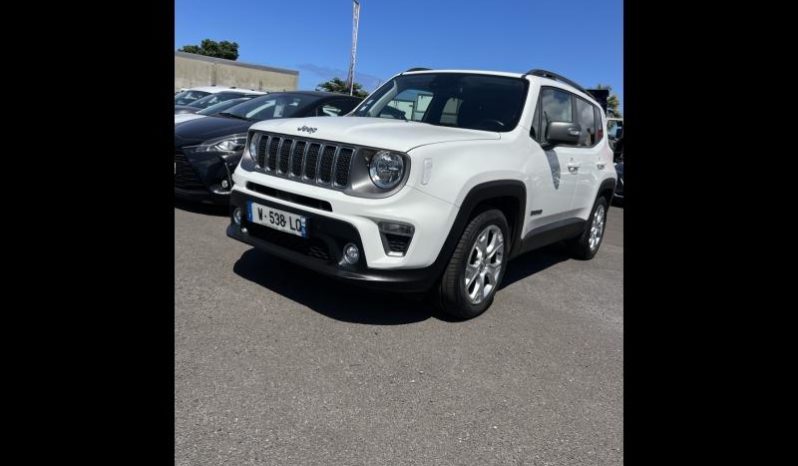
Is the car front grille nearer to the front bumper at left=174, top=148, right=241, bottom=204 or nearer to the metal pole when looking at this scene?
the front bumper at left=174, top=148, right=241, bottom=204

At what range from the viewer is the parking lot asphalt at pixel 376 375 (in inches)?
87.4

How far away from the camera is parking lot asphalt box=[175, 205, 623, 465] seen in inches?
87.4

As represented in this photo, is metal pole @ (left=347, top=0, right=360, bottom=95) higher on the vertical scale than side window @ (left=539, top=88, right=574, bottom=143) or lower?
higher

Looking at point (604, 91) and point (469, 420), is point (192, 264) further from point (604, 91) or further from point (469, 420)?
point (604, 91)

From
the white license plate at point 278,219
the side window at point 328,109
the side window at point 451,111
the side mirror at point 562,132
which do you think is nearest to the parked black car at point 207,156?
the side window at point 328,109

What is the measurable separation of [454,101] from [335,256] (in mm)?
1815

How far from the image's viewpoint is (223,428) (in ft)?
7.26

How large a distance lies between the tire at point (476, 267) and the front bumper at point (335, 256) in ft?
0.64

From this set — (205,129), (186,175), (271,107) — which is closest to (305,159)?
(186,175)

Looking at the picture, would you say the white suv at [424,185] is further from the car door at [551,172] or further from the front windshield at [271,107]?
the front windshield at [271,107]

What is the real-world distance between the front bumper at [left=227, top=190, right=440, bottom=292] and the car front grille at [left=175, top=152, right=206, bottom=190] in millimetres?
2457

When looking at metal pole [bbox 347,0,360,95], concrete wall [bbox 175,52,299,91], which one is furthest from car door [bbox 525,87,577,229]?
concrete wall [bbox 175,52,299,91]
